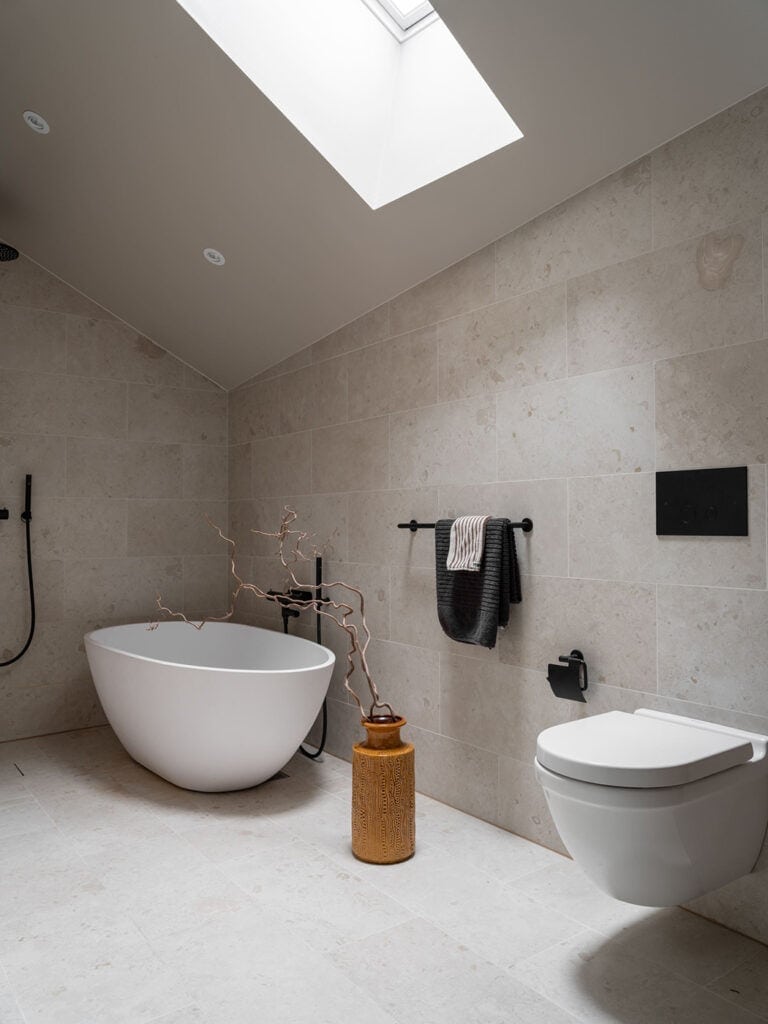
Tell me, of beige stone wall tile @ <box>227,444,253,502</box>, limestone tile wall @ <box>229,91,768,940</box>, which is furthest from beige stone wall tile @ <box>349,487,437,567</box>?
beige stone wall tile @ <box>227,444,253,502</box>

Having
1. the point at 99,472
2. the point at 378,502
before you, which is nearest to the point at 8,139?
the point at 99,472

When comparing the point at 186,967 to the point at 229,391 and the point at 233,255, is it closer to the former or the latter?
the point at 233,255

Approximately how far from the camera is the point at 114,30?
2.50 meters

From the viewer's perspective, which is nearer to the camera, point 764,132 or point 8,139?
point 764,132

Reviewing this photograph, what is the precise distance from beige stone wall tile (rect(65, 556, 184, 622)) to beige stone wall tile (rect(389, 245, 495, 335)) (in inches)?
82.3

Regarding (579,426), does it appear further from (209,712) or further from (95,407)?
(95,407)

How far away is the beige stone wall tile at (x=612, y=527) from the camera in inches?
93.1

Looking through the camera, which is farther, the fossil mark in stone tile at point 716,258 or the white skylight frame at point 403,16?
the white skylight frame at point 403,16

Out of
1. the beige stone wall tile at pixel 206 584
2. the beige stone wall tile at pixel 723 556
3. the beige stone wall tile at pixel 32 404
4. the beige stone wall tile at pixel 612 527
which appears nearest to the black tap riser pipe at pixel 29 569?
the beige stone wall tile at pixel 32 404

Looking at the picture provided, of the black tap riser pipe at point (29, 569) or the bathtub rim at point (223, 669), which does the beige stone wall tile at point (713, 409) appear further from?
the black tap riser pipe at point (29, 569)

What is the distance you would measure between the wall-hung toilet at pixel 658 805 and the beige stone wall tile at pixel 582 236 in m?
1.48

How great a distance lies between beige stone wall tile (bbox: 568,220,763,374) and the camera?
2.12 m

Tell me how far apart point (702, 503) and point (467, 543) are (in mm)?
855

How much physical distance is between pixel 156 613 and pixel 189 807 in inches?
63.7
